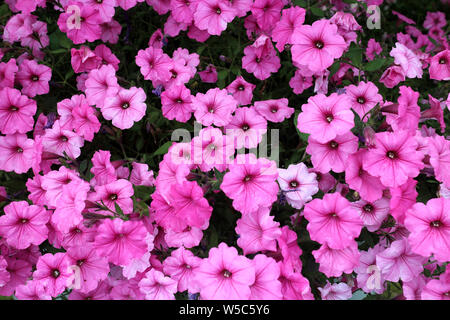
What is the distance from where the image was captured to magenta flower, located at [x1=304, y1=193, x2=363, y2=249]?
86cm

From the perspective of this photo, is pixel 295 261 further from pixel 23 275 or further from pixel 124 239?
pixel 23 275

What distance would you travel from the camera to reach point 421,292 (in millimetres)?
910

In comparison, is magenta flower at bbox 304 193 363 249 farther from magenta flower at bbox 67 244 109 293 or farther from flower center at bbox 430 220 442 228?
magenta flower at bbox 67 244 109 293

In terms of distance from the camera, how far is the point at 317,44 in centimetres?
105

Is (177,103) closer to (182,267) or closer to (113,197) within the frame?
(113,197)

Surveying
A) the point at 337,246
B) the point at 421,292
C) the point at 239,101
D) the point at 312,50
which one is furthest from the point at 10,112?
the point at 421,292

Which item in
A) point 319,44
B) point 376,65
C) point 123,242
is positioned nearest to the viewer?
point 123,242

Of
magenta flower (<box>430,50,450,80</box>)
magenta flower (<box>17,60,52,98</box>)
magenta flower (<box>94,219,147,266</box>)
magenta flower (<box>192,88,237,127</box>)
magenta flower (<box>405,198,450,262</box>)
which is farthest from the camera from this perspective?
magenta flower (<box>17,60,52,98</box>)

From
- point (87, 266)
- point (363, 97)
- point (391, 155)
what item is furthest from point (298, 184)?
point (87, 266)

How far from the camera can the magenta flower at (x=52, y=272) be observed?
98cm

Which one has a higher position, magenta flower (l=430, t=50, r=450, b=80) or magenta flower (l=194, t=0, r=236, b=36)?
magenta flower (l=194, t=0, r=236, b=36)

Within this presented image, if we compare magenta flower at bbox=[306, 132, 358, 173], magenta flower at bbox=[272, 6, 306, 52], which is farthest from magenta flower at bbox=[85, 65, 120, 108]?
magenta flower at bbox=[306, 132, 358, 173]

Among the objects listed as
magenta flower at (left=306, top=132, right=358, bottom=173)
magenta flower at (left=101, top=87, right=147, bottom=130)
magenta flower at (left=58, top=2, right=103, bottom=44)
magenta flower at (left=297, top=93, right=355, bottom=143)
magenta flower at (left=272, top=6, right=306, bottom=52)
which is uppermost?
magenta flower at (left=58, top=2, right=103, bottom=44)

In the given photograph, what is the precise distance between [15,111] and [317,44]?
3.00ft
